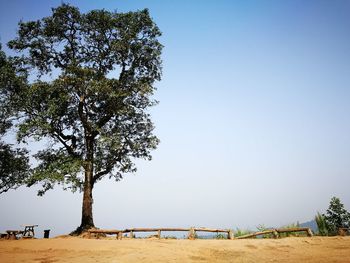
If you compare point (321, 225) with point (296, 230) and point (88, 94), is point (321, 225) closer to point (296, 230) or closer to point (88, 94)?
point (296, 230)

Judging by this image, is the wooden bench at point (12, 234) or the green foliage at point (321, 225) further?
the wooden bench at point (12, 234)

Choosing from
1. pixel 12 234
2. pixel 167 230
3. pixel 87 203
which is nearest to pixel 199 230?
pixel 167 230

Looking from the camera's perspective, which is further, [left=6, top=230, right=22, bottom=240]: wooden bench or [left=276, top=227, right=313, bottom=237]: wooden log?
Answer: [left=6, top=230, right=22, bottom=240]: wooden bench

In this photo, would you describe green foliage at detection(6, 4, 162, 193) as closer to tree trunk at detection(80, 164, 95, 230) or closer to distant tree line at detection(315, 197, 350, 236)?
tree trunk at detection(80, 164, 95, 230)

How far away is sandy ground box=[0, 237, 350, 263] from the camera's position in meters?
11.3

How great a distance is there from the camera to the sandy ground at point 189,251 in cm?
1134

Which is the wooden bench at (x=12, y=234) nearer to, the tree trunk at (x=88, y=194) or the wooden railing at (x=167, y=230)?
the tree trunk at (x=88, y=194)

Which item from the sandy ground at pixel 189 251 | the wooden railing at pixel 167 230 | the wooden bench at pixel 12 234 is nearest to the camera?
the sandy ground at pixel 189 251

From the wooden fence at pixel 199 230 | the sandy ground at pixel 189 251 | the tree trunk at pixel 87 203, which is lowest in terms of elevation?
the sandy ground at pixel 189 251

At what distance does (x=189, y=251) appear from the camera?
12.8 meters

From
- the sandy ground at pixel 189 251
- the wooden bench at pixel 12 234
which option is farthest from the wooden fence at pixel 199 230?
the wooden bench at pixel 12 234

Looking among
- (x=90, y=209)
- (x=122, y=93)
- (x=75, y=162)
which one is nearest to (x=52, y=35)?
(x=122, y=93)

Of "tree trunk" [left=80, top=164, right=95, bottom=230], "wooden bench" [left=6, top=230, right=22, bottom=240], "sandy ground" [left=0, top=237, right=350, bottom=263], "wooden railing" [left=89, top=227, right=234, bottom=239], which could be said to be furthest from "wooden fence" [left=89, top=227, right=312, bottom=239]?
"wooden bench" [left=6, top=230, right=22, bottom=240]

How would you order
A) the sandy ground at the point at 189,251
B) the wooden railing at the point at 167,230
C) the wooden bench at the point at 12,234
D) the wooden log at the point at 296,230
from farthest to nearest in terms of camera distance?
the wooden bench at the point at 12,234 < the wooden railing at the point at 167,230 < the wooden log at the point at 296,230 < the sandy ground at the point at 189,251
